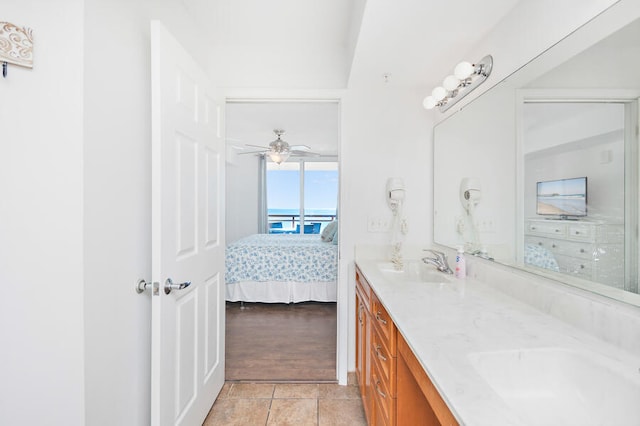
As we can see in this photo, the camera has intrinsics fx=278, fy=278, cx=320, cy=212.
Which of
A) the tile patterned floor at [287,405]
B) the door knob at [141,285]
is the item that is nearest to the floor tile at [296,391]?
the tile patterned floor at [287,405]

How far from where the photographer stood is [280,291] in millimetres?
3545

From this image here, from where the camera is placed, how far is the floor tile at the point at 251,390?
1916 millimetres

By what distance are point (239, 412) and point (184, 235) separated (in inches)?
47.8

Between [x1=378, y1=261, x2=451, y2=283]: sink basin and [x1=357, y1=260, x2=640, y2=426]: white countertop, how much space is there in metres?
0.33

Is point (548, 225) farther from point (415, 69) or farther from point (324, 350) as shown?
point (324, 350)

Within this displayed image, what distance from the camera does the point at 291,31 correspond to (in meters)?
1.94

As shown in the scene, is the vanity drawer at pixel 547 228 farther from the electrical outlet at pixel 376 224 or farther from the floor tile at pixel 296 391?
the floor tile at pixel 296 391

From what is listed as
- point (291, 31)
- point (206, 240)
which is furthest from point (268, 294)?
point (291, 31)

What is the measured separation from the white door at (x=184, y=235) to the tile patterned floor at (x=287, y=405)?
124 mm

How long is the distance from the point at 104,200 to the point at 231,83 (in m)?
1.40

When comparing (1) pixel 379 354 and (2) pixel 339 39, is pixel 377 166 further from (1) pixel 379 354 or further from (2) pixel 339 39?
(1) pixel 379 354

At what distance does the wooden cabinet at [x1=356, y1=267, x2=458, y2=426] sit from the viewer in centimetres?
90

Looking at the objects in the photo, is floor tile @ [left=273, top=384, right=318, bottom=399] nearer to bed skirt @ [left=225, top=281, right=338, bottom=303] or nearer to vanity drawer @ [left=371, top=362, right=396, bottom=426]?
vanity drawer @ [left=371, top=362, right=396, bottom=426]

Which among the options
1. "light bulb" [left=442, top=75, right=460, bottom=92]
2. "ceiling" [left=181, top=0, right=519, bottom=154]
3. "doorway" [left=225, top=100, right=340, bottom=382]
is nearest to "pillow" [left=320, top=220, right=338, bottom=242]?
"doorway" [left=225, top=100, right=340, bottom=382]
